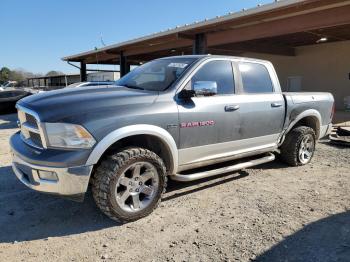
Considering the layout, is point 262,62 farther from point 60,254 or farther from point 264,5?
point 264,5

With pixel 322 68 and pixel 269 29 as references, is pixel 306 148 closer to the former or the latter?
pixel 269 29

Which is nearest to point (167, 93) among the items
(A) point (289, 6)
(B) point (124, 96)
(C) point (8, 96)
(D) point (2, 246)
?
(B) point (124, 96)

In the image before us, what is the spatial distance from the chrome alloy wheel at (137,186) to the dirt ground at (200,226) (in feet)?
0.71

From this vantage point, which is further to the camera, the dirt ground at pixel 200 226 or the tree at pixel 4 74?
the tree at pixel 4 74

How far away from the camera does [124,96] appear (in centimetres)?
398

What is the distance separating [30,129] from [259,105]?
10.5 feet

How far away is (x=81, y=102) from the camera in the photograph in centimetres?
373

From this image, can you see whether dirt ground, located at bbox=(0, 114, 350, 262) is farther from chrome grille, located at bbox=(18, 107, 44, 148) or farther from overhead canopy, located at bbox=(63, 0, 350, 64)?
overhead canopy, located at bbox=(63, 0, 350, 64)

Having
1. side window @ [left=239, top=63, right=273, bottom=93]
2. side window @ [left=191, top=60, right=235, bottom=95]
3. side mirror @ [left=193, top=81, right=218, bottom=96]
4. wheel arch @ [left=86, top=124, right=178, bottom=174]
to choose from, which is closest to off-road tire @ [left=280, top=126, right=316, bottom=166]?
side window @ [left=239, top=63, right=273, bottom=93]

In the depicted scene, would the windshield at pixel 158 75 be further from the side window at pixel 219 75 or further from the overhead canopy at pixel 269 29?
the overhead canopy at pixel 269 29

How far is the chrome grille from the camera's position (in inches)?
147

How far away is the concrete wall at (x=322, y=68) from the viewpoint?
17516 millimetres

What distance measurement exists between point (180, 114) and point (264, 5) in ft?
23.6

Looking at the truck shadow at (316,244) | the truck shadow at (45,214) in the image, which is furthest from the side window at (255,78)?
the truck shadow at (316,244)
